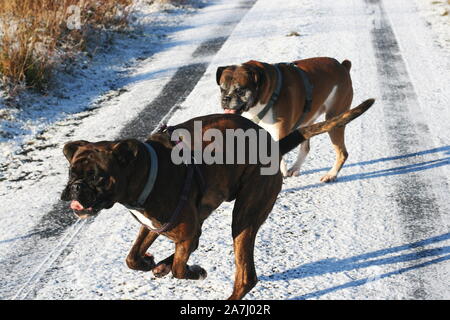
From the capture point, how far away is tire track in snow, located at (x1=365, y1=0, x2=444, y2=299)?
17.1 feet

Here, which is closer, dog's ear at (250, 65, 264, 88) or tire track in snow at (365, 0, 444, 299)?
tire track in snow at (365, 0, 444, 299)

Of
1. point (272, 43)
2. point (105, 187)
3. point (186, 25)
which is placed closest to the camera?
point (105, 187)

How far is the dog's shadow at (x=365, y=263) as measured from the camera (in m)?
4.43

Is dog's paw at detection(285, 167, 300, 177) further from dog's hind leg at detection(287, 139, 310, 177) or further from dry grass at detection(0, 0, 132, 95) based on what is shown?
dry grass at detection(0, 0, 132, 95)

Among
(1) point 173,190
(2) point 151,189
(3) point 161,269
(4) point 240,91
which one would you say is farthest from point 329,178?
(2) point 151,189

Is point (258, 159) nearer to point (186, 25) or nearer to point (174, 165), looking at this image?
point (174, 165)

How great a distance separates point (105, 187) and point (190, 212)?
64 centimetres

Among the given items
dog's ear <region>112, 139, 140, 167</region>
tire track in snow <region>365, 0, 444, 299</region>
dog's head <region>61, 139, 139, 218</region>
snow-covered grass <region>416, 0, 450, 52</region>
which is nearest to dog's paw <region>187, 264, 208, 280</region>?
dog's head <region>61, 139, 139, 218</region>

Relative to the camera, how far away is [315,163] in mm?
Answer: 6590

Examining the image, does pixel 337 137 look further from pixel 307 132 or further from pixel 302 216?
pixel 307 132

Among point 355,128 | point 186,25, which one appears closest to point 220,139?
point 355,128

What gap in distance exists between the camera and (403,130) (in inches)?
287

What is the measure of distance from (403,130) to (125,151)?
4.98 meters

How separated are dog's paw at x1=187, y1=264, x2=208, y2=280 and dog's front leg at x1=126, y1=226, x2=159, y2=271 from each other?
11.5 inches
